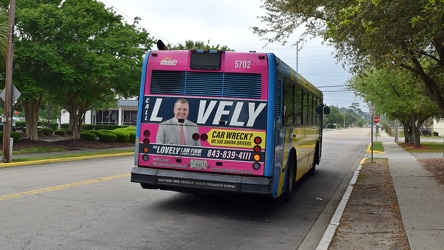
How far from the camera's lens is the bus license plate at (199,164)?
769 centimetres

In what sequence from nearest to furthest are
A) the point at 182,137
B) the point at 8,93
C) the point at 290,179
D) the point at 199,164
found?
the point at 199,164 < the point at 182,137 < the point at 290,179 < the point at 8,93

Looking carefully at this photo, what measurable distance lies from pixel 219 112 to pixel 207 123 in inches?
11.4

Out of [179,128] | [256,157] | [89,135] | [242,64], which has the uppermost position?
[242,64]

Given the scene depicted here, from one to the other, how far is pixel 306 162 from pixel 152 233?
668 cm

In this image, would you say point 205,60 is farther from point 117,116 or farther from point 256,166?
point 117,116

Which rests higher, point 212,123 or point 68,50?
point 68,50

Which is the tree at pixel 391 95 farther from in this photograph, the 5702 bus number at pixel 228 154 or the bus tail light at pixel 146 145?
the bus tail light at pixel 146 145

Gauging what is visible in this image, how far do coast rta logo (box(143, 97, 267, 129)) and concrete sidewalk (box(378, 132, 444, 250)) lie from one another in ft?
9.75

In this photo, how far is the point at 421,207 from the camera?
8859mm

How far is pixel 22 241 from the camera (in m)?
5.76

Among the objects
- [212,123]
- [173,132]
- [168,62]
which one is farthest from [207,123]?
[168,62]

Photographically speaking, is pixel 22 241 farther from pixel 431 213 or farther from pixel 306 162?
pixel 306 162

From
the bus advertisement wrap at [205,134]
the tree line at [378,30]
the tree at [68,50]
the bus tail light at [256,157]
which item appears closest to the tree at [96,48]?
the tree at [68,50]

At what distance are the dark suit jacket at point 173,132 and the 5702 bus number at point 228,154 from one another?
1.05ft
